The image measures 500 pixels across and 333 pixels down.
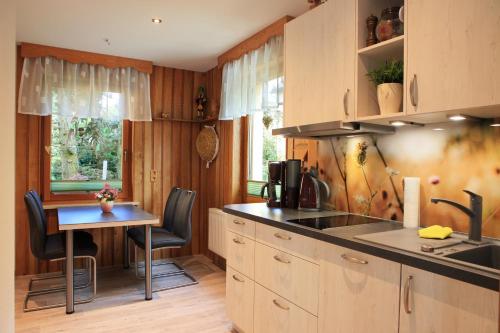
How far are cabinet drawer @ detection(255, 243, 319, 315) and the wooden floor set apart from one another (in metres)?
0.81

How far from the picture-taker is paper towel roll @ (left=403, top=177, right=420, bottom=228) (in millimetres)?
1885

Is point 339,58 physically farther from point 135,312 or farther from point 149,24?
point 135,312

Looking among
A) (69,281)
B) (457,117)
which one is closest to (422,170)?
(457,117)

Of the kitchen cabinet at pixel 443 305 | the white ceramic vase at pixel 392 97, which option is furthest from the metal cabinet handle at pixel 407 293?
the white ceramic vase at pixel 392 97

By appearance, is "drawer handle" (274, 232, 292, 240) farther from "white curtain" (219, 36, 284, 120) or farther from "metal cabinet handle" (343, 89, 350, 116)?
"white curtain" (219, 36, 284, 120)

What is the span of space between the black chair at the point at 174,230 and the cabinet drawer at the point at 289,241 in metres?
1.46

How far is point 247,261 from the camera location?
2.37 meters

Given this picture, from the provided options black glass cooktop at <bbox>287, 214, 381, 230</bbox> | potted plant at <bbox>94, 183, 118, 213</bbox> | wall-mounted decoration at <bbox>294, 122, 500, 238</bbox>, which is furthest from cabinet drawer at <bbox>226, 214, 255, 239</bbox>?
potted plant at <bbox>94, 183, 118, 213</bbox>

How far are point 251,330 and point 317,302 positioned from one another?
724mm

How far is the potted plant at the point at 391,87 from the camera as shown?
175 centimetres

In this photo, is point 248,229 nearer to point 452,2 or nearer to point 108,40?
point 452,2

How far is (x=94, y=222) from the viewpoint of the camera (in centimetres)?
300

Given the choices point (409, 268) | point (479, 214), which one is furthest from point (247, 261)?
point (479, 214)

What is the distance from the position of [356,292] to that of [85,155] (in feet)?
12.0
